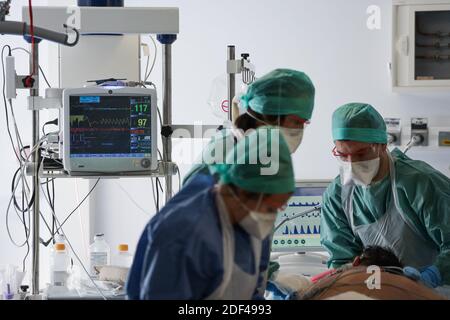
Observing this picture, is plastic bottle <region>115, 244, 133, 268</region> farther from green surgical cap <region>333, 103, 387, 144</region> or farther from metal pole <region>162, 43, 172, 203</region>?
green surgical cap <region>333, 103, 387, 144</region>

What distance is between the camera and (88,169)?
2.82m

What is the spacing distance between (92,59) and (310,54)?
5.30ft

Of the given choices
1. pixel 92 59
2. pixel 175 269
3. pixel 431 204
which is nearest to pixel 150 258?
pixel 175 269

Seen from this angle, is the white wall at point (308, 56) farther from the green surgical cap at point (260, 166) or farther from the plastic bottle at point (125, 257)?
the green surgical cap at point (260, 166)

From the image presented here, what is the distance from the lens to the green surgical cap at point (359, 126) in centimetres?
260

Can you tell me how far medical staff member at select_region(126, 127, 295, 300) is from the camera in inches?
62.4

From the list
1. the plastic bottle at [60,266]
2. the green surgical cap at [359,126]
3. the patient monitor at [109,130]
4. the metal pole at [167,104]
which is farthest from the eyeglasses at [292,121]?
the plastic bottle at [60,266]

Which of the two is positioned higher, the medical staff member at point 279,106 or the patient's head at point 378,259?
the medical staff member at point 279,106

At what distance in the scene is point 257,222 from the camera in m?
1.68

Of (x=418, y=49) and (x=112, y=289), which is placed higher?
(x=418, y=49)

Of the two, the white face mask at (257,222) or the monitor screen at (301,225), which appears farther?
the monitor screen at (301,225)

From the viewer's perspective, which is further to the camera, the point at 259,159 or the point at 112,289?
the point at 112,289

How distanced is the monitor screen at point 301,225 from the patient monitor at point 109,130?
2.87 ft
